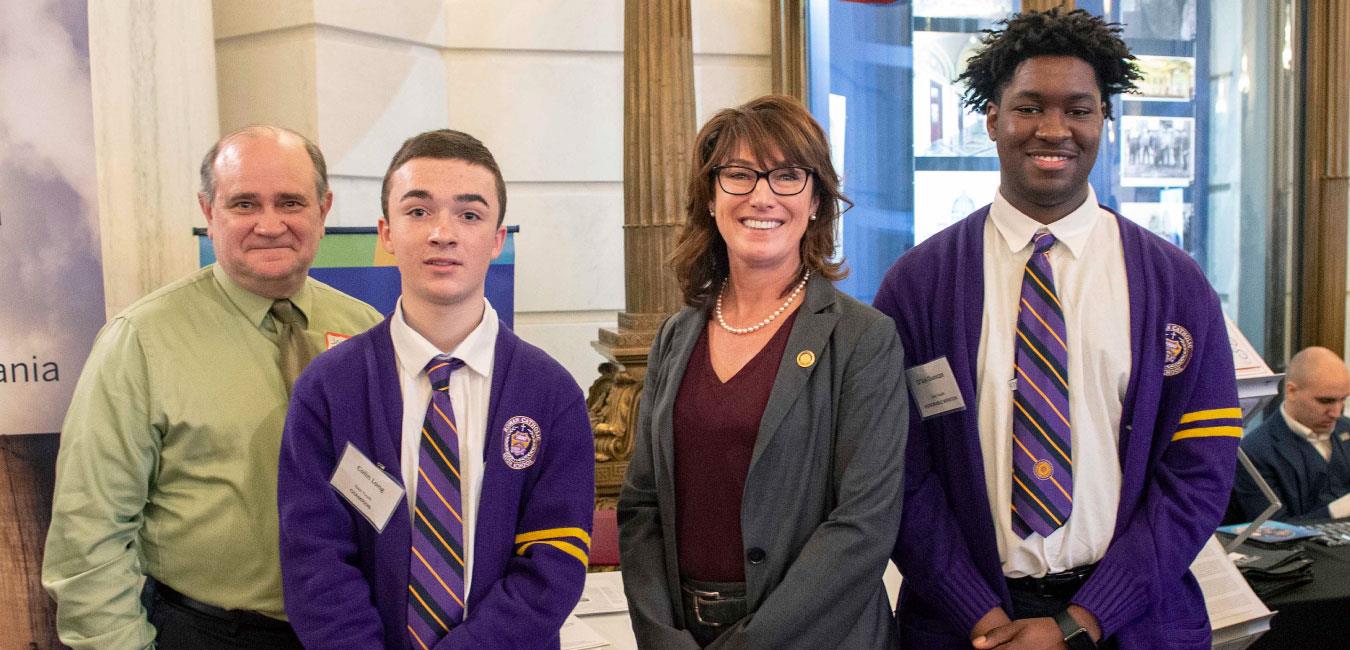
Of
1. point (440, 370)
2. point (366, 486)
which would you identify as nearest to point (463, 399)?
point (440, 370)

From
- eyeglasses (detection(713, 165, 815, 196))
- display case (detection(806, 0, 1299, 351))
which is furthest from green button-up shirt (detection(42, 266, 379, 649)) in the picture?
display case (detection(806, 0, 1299, 351))

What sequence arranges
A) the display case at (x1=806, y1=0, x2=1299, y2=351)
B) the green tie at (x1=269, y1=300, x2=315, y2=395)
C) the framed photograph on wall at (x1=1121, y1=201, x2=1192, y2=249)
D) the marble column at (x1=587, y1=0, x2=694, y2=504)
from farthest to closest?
the framed photograph on wall at (x1=1121, y1=201, x2=1192, y2=249)
the display case at (x1=806, y1=0, x2=1299, y2=351)
the marble column at (x1=587, y1=0, x2=694, y2=504)
the green tie at (x1=269, y1=300, x2=315, y2=395)

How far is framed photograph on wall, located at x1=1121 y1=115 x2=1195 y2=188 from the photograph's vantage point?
492 cm

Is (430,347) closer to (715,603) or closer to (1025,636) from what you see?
(715,603)

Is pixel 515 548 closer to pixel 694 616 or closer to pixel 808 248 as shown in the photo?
pixel 694 616

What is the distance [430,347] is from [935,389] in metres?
0.84

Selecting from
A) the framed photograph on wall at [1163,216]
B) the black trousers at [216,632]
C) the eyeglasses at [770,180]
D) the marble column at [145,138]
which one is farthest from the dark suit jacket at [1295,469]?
the marble column at [145,138]

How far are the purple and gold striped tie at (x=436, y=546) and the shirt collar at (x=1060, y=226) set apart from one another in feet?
3.32

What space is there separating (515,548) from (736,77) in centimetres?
402

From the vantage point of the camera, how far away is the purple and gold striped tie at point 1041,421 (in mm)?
1768

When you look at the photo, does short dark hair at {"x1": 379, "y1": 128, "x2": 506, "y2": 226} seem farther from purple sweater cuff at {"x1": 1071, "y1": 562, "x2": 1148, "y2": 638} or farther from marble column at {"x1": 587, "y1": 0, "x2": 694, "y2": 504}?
marble column at {"x1": 587, "y1": 0, "x2": 694, "y2": 504}

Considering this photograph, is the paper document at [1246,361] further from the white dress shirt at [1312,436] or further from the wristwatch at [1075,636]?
the white dress shirt at [1312,436]

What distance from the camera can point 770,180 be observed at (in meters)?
→ 1.70

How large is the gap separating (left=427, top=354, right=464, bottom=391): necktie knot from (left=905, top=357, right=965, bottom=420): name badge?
30.4 inches
